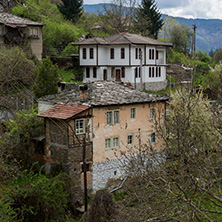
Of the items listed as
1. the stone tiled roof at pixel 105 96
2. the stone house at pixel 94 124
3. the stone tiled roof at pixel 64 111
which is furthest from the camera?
the stone tiled roof at pixel 105 96

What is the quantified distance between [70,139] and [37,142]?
2795 mm

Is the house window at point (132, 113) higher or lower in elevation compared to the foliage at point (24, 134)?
higher

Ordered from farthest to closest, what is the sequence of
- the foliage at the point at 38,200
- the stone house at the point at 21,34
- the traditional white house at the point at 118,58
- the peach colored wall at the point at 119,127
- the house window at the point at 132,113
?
the traditional white house at the point at 118,58 < the stone house at the point at 21,34 < the house window at the point at 132,113 < the peach colored wall at the point at 119,127 < the foliage at the point at 38,200

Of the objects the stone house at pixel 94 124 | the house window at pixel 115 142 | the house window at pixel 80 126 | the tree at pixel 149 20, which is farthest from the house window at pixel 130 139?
the tree at pixel 149 20

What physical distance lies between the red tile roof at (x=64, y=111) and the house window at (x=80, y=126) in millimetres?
610

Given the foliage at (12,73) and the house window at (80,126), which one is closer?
the foliage at (12,73)

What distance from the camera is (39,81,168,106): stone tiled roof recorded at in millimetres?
23328

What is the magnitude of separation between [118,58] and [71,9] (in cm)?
1986

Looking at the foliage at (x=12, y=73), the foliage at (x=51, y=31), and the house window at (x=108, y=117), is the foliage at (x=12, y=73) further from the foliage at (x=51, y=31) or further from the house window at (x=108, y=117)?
the foliage at (x=51, y=31)

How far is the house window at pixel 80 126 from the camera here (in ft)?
72.3

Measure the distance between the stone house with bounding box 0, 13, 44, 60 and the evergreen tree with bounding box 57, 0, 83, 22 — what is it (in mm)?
15295

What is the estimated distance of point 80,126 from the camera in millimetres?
22234

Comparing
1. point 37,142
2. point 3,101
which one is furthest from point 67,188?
point 3,101

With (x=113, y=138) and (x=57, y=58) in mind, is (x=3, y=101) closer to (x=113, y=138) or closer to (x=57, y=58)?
(x=113, y=138)
